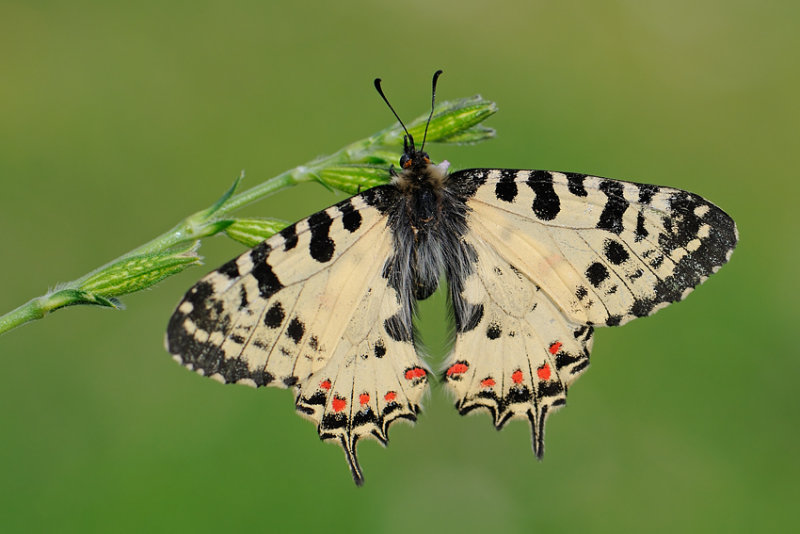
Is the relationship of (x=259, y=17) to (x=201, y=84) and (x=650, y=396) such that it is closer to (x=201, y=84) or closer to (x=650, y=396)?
(x=201, y=84)

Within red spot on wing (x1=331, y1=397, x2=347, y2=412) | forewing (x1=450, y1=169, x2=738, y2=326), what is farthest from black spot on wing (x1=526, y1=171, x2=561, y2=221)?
A: red spot on wing (x1=331, y1=397, x2=347, y2=412)

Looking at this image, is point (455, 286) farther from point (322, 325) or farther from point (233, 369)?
point (233, 369)

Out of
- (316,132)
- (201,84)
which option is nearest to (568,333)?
(316,132)

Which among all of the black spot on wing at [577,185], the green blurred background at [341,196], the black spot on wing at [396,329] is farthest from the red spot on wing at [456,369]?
the black spot on wing at [577,185]

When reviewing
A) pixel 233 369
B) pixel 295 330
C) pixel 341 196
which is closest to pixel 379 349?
pixel 295 330

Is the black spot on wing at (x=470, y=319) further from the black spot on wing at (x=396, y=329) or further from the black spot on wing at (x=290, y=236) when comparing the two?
the black spot on wing at (x=290, y=236)


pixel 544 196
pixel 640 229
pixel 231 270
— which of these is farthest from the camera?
pixel 544 196

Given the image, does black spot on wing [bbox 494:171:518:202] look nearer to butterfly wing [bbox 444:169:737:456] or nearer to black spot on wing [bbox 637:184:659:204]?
butterfly wing [bbox 444:169:737:456]
